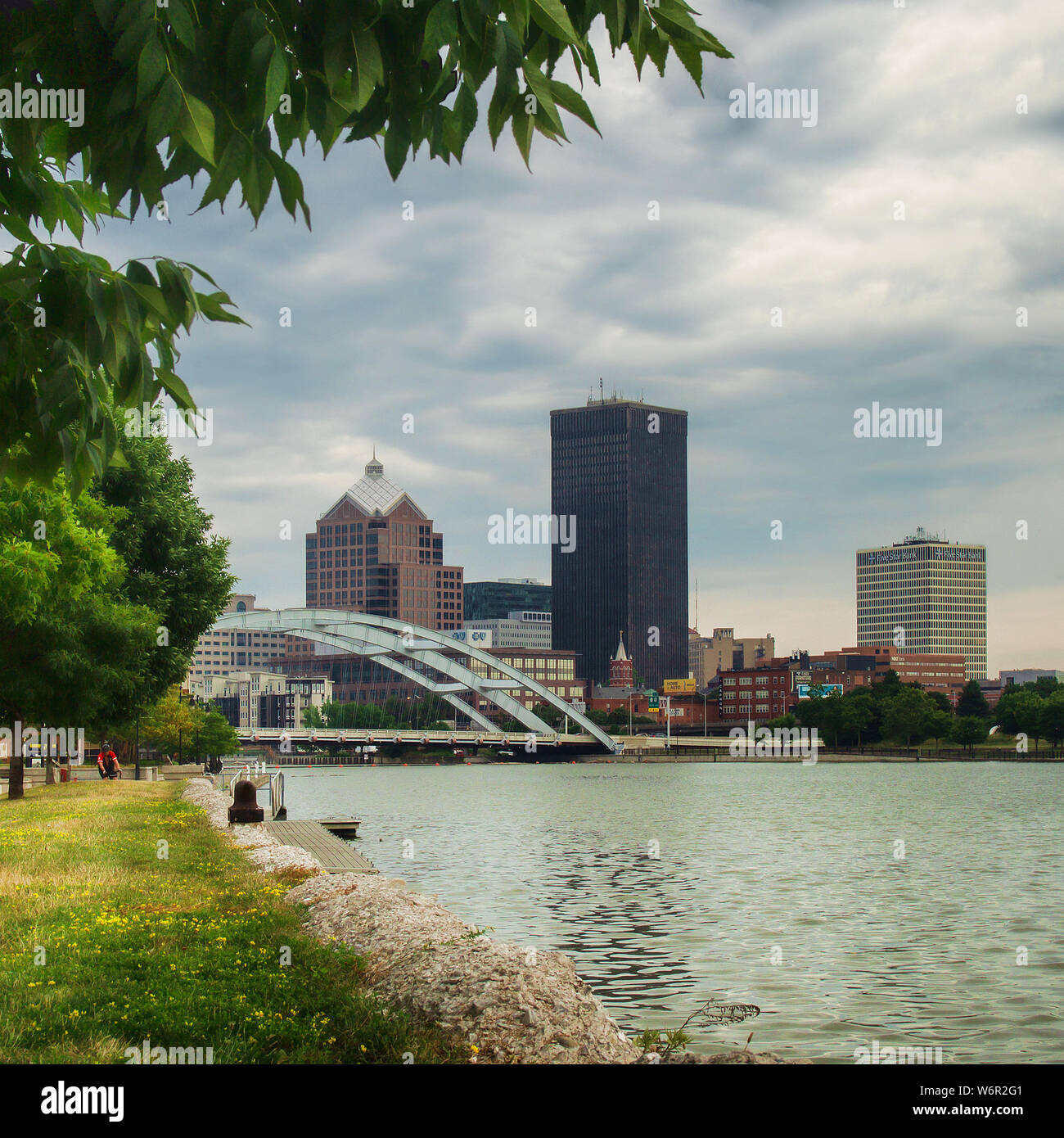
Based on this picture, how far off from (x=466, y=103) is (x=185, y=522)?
48.7m

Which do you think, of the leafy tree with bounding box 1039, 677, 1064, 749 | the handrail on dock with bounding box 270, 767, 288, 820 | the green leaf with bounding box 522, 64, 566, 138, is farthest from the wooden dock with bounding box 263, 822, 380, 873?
the leafy tree with bounding box 1039, 677, 1064, 749

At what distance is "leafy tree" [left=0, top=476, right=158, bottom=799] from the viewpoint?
30.4 metres

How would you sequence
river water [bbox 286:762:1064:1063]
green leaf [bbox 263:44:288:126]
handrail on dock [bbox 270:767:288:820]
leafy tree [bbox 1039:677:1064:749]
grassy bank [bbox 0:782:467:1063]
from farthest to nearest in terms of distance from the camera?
leafy tree [bbox 1039:677:1064:749]
handrail on dock [bbox 270:767:288:820]
river water [bbox 286:762:1064:1063]
grassy bank [bbox 0:782:467:1063]
green leaf [bbox 263:44:288:126]

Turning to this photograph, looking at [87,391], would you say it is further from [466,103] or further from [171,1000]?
[171,1000]

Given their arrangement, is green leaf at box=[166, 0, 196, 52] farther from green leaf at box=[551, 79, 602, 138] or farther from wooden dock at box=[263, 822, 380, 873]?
wooden dock at box=[263, 822, 380, 873]

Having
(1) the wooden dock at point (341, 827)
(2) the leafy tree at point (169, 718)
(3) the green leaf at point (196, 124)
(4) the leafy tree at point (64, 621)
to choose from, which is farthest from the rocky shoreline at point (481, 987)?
(2) the leafy tree at point (169, 718)

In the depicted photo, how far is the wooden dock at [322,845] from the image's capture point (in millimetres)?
27781

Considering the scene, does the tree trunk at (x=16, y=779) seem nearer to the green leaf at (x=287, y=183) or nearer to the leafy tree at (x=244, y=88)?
the leafy tree at (x=244, y=88)

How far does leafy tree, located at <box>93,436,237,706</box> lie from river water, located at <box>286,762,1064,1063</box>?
1088cm

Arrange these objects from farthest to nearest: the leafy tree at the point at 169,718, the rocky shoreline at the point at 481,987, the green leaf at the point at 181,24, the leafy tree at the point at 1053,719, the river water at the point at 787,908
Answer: the leafy tree at the point at 1053,719 < the leafy tree at the point at 169,718 < the river water at the point at 787,908 < the rocky shoreline at the point at 481,987 < the green leaf at the point at 181,24

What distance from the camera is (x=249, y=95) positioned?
4.49 meters

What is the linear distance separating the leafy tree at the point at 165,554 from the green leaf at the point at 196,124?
4441cm
